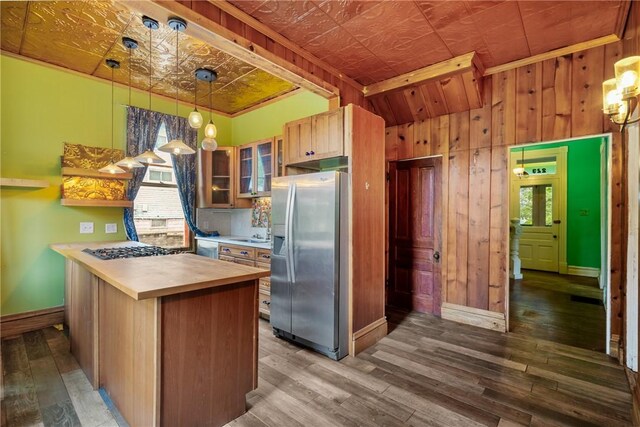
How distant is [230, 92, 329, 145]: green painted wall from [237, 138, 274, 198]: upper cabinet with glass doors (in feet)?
1.12

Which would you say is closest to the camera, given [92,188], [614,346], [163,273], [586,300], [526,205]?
[163,273]

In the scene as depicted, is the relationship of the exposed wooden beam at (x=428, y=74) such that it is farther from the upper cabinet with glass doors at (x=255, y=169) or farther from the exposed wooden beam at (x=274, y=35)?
the upper cabinet with glass doors at (x=255, y=169)

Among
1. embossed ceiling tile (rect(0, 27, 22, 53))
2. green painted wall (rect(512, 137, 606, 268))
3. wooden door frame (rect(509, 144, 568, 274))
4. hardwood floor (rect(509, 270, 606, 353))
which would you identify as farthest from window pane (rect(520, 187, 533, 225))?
embossed ceiling tile (rect(0, 27, 22, 53))

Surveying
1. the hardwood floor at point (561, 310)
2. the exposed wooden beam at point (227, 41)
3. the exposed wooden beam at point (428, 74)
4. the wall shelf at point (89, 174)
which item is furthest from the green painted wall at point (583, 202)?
the wall shelf at point (89, 174)

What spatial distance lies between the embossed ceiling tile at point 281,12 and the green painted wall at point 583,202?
6.37 meters

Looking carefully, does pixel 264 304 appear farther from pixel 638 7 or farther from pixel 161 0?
pixel 638 7

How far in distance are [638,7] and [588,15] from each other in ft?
1.23

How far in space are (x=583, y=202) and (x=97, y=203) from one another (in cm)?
854

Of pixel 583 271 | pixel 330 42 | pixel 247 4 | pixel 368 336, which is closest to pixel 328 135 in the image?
pixel 330 42

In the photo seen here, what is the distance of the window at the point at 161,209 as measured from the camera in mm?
4441

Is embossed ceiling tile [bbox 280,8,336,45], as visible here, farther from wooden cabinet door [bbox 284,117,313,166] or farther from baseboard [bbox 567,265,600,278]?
baseboard [bbox 567,265,600,278]

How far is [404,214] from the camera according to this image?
14.0ft

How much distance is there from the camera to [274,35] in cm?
269

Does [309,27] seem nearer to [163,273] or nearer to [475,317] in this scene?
[163,273]
